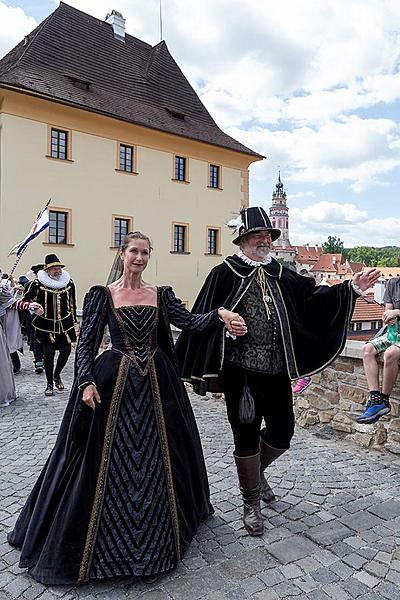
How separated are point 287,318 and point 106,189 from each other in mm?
18263

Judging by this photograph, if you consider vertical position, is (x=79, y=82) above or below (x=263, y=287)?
above

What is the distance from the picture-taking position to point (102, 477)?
2.66m

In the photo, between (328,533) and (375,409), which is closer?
(328,533)

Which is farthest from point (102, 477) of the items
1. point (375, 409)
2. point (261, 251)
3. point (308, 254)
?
point (308, 254)

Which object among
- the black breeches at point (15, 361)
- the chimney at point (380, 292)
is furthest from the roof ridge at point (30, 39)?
the chimney at point (380, 292)

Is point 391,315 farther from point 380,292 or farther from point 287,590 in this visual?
point 287,590

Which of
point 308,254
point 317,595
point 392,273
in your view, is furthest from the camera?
point 308,254

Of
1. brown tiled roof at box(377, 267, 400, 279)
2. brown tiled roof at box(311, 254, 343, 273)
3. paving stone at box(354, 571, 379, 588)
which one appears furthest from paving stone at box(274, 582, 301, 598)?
brown tiled roof at box(311, 254, 343, 273)

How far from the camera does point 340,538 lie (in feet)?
10.4

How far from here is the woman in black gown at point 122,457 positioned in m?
2.61

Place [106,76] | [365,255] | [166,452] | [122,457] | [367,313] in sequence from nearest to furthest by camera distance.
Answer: [122,457] < [166,452] < [367,313] < [106,76] < [365,255]

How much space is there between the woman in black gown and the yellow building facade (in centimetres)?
1543

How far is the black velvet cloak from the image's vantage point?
10.6 ft

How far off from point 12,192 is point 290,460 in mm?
15775
